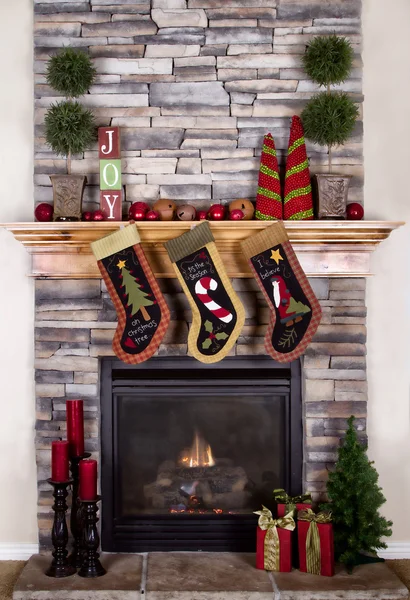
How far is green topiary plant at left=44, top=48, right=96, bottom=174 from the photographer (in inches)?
95.3

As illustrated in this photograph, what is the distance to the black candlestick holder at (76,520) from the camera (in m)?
2.39

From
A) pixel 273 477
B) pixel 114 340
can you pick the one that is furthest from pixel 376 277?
pixel 114 340

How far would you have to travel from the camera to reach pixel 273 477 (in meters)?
2.65

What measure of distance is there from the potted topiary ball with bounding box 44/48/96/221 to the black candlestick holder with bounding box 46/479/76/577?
1.02 metres

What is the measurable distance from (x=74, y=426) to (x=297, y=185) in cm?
125

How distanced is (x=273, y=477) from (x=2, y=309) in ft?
4.32

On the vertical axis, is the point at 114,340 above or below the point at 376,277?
below

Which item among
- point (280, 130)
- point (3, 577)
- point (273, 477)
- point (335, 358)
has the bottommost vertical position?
point (3, 577)

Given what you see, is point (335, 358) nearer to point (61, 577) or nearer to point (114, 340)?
point (114, 340)

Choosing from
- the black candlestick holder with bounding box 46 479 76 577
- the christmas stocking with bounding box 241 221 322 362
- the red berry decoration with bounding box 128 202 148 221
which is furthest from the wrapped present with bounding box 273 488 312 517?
the red berry decoration with bounding box 128 202 148 221

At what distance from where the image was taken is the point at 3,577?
2.43 metres

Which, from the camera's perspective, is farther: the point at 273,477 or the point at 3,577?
the point at 273,477

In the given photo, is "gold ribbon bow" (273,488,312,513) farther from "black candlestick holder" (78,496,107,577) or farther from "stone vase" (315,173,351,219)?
"stone vase" (315,173,351,219)

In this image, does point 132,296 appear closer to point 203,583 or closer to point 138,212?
point 138,212
